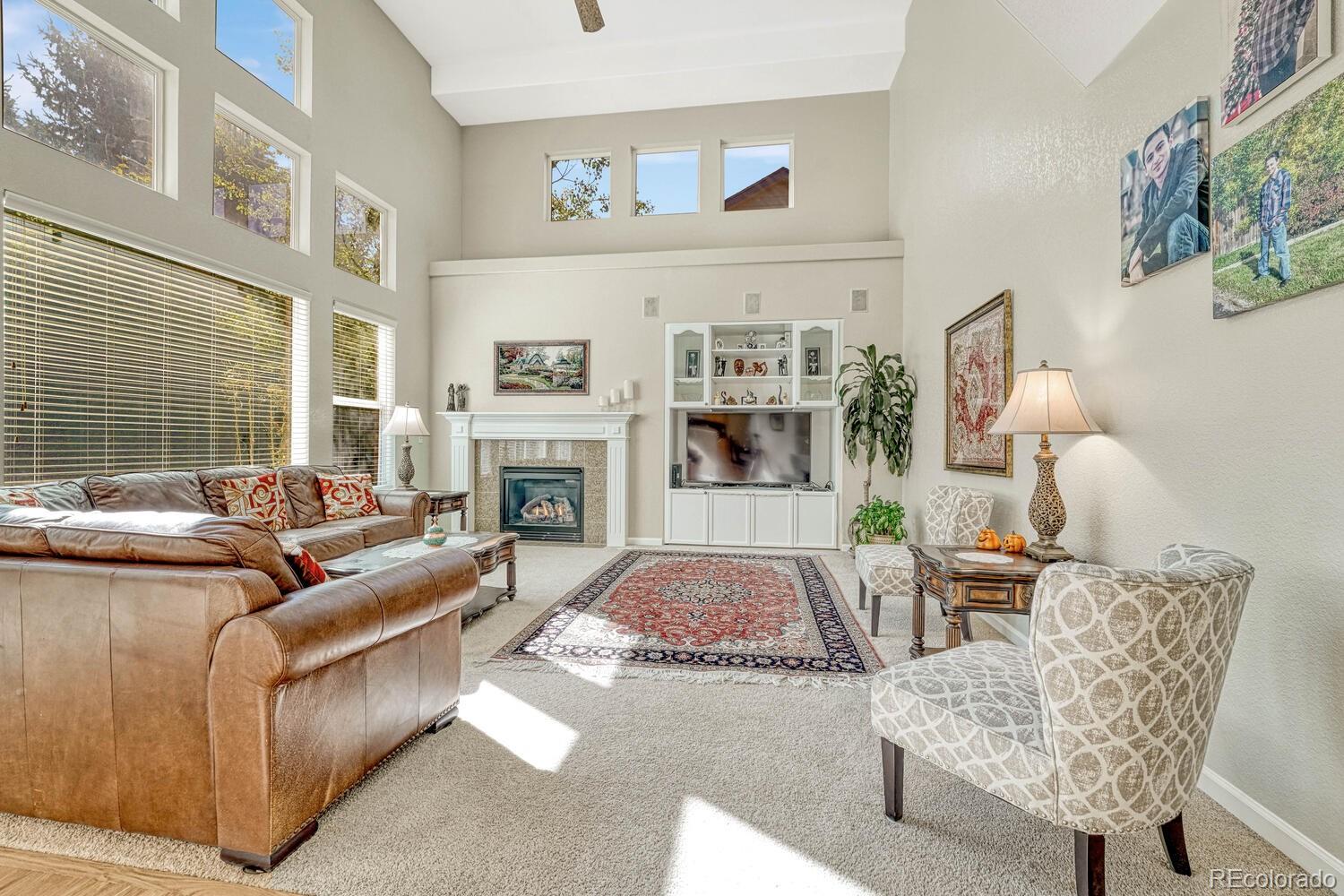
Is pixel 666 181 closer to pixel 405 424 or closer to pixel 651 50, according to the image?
pixel 651 50

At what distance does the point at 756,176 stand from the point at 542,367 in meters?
3.22

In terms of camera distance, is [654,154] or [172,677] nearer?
[172,677]

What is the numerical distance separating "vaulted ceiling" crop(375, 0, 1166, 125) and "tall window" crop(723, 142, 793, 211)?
0.51 meters

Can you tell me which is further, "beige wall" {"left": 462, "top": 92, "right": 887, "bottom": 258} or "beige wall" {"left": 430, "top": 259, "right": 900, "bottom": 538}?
"beige wall" {"left": 462, "top": 92, "right": 887, "bottom": 258}

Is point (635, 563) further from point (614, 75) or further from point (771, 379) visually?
point (614, 75)

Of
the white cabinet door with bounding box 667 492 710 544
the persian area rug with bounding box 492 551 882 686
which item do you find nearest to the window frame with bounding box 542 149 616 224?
the white cabinet door with bounding box 667 492 710 544

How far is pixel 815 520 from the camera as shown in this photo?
634 centimetres

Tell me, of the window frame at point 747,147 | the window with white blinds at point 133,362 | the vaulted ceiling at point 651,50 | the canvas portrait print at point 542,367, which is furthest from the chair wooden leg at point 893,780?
the vaulted ceiling at point 651,50

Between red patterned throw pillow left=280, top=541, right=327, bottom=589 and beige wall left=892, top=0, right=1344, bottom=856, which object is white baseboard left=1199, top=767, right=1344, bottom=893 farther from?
red patterned throw pillow left=280, top=541, right=327, bottom=589

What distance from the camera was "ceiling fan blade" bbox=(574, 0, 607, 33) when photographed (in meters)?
3.34

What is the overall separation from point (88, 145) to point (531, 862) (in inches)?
170

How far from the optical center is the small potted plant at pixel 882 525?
516 cm

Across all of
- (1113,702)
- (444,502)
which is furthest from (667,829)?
(444,502)

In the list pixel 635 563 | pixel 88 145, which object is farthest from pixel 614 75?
pixel 635 563
